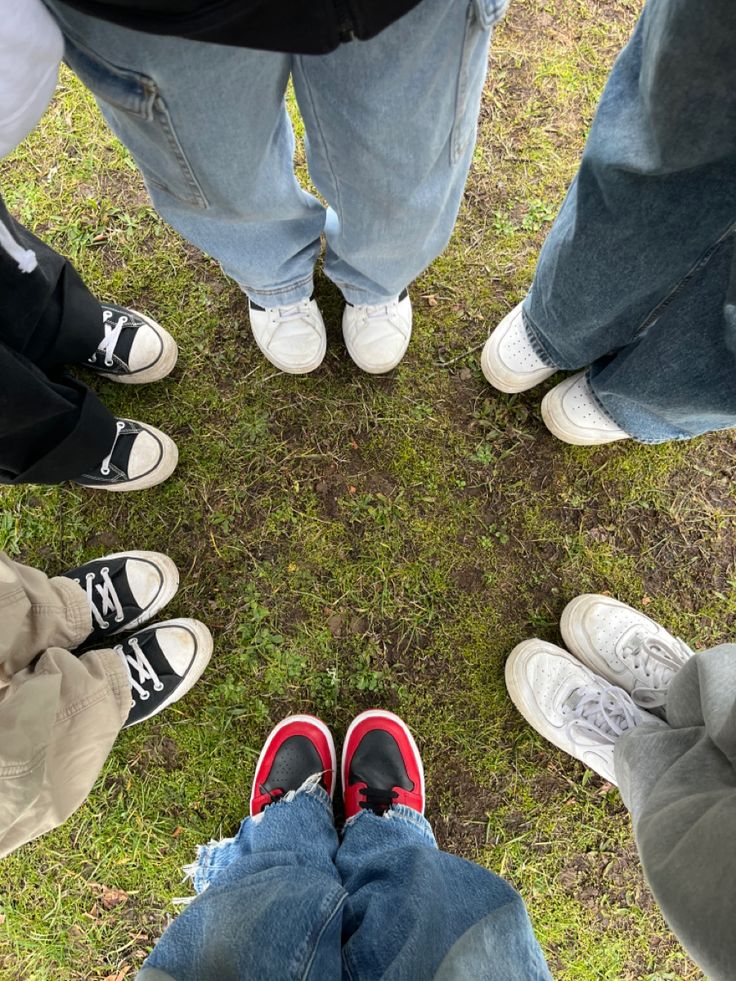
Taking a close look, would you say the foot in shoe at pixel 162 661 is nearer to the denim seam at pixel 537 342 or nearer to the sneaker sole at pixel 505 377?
the sneaker sole at pixel 505 377

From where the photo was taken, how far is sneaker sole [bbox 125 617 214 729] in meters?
1.72

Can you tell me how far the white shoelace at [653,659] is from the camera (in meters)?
1.67

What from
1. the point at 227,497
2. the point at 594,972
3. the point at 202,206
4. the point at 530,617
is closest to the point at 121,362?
the point at 227,497

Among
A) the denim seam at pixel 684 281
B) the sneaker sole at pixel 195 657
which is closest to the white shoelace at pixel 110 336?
the sneaker sole at pixel 195 657

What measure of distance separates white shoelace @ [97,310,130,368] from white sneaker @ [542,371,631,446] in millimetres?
1378

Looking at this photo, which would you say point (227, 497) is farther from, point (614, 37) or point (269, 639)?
point (614, 37)

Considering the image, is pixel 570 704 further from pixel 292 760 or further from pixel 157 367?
pixel 157 367

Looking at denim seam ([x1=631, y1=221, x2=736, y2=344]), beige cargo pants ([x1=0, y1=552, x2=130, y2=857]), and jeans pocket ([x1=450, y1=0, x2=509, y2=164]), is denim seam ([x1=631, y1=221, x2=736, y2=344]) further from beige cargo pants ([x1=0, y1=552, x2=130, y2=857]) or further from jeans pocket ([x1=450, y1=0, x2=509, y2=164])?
beige cargo pants ([x1=0, y1=552, x2=130, y2=857])

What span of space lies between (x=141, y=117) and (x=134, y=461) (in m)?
1.07

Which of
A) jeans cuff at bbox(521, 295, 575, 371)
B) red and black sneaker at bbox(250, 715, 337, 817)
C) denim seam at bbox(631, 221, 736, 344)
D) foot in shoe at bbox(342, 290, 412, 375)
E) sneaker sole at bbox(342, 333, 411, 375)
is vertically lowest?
red and black sneaker at bbox(250, 715, 337, 817)

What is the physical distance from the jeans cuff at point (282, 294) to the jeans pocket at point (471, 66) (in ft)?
2.07

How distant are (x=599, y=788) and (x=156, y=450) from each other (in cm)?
174

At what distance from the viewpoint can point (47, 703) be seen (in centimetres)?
126

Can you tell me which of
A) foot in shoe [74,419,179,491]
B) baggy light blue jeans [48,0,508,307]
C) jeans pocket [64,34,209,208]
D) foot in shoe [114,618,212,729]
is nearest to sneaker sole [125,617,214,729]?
foot in shoe [114,618,212,729]
